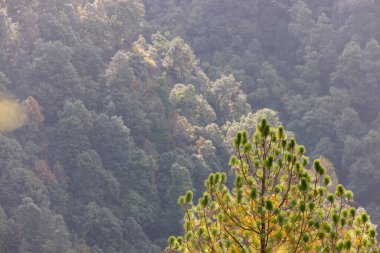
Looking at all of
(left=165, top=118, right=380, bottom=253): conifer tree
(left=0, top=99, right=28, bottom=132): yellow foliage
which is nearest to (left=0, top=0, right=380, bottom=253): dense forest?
(left=0, top=99, right=28, bottom=132): yellow foliage

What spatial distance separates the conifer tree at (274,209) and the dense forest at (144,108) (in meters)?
24.6

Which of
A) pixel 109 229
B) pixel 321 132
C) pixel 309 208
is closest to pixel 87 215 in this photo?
pixel 109 229

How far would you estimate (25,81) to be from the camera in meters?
43.2

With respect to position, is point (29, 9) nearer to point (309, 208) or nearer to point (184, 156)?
point (184, 156)

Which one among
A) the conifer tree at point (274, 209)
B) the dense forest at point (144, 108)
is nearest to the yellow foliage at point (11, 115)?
the dense forest at point (144, 108)

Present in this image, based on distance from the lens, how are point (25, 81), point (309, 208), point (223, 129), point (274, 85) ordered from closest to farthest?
point (309, 208) → point (25, 81) → point (223, 129) → point (274, 85)

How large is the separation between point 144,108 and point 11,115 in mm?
10111

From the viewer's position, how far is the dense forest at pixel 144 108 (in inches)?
1485

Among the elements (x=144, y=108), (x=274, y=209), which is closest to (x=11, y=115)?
(x=144, y=108)

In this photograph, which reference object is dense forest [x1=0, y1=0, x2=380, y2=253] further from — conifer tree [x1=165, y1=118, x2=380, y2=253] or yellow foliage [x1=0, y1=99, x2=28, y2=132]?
conifer tree [x1=165, y1=118, x2=380, y2=253]

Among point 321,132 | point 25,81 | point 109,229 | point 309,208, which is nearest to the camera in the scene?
point 309,208

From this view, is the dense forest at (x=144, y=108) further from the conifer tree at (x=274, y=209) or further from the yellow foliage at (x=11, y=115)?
the conifer tree at (x=274, y=209)

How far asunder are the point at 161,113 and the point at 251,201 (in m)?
37.0

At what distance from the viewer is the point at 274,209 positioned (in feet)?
30.9
